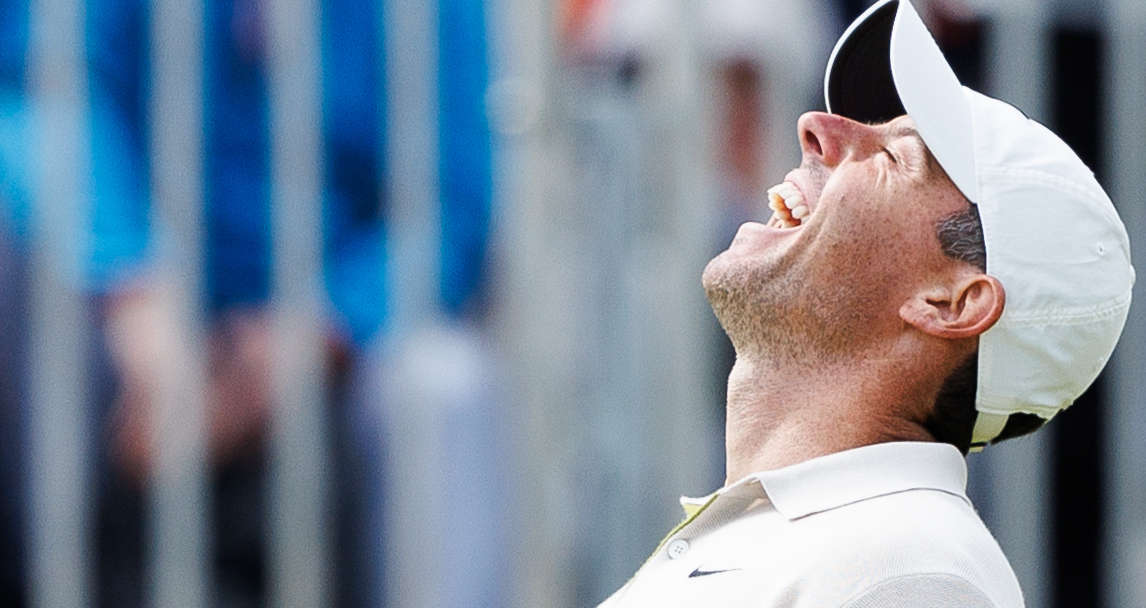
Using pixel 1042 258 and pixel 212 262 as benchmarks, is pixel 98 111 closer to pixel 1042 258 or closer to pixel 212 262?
pixel 212 262

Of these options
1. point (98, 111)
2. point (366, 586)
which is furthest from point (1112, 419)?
point (98, 111)

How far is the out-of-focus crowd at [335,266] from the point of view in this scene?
3.67 m

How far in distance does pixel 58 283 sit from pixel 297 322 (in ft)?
1.47

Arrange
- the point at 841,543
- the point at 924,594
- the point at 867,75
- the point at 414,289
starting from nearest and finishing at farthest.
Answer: the point at 924,594
the point at 841,543
the point at 867,75
the point at 414,289

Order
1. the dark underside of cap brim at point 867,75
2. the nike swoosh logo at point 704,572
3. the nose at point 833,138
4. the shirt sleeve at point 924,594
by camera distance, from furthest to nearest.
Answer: the dark underside of cap brim at point 867,75 → the nose at point 833,138 → the nike swoosh logo at point 704,572 → the shirt sleeve at point 924,594

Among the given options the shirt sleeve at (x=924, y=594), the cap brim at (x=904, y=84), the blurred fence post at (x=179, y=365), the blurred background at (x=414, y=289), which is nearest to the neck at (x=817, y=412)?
the cap brim at (x=904, y=84)

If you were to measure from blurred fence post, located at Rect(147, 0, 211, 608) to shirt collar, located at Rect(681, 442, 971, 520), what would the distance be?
1.50 m

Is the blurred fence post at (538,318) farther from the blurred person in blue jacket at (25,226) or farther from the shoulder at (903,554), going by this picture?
the shoulder at (903,554)

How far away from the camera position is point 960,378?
2.59 m

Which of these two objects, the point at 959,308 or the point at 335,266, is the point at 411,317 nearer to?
the point at 335,266

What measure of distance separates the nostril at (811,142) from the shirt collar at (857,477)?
0.48 meters

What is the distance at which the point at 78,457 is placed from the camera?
12.0 feet

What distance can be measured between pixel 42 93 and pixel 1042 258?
6.51 ft

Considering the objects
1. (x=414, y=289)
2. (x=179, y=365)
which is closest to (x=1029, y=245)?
(x=414, y=289)
